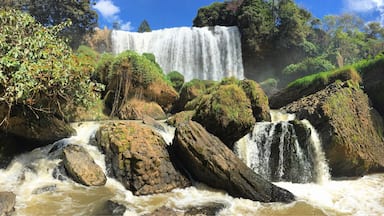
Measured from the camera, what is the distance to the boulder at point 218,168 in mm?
8281

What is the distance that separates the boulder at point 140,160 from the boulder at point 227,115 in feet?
6.90

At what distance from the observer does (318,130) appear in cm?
1176

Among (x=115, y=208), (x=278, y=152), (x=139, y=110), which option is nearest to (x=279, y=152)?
(x=278, y=152)

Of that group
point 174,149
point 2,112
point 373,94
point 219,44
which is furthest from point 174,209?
point 219,44

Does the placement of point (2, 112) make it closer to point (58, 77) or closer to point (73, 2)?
point (58, 77)

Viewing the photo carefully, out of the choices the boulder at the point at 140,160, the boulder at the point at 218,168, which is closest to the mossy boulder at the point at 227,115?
the boulder at the point at 218,168

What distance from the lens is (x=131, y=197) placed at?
787cm

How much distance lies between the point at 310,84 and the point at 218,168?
1066 cm

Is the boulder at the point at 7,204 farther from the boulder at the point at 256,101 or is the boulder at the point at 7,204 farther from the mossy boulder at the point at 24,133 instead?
the boulder at the point at 256,101

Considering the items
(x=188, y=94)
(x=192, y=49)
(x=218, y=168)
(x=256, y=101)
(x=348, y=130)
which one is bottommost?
(x=218, y=168)

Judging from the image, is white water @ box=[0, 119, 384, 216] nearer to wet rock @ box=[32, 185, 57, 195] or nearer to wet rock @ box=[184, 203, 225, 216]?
wet rock @ box=[32, 185, 57, 195]

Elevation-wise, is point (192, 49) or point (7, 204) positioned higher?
point (192, 49)

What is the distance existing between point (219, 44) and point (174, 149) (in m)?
21.6

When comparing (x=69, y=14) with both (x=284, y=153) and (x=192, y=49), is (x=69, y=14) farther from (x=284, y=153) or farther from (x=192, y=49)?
(x=284, y=153)
